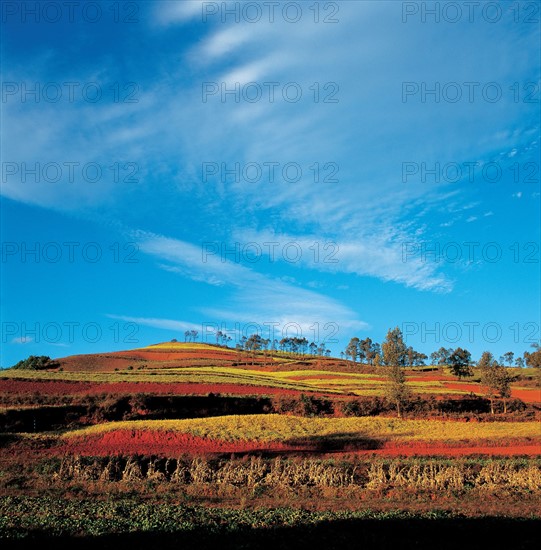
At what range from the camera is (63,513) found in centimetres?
1393

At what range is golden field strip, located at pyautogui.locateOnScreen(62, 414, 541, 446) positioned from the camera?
3572cm

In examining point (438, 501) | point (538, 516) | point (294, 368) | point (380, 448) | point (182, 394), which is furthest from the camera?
point (294, 368)

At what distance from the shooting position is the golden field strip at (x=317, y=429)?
3572cm

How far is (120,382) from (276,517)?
52.9m

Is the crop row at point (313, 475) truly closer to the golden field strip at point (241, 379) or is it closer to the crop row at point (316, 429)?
the crop row at point (316, 429)

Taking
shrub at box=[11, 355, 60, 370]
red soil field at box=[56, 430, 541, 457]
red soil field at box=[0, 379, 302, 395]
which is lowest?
red soil field at box=[56, 430, 541, 457]

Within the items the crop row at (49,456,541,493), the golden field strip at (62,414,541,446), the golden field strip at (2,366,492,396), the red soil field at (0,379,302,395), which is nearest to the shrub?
the golden field strip at (2,366,492,396)

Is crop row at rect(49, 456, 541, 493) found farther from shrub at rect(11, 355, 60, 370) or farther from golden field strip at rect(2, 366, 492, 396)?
shrub at rect(11, 355, 60, 370)

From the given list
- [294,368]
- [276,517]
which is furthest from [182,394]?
[294,368]

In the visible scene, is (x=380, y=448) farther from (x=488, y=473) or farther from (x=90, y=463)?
(x=90, y=463)

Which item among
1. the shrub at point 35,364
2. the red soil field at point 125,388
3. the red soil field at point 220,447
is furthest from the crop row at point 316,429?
the shrub at point 35,364

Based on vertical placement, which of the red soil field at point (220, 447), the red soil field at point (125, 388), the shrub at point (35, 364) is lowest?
the red soil field at point (220, 447)

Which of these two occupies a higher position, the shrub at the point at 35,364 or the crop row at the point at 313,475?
the shrub at the point at 35,364

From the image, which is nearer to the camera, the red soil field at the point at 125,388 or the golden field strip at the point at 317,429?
the golden field strip at the point at 317,429
